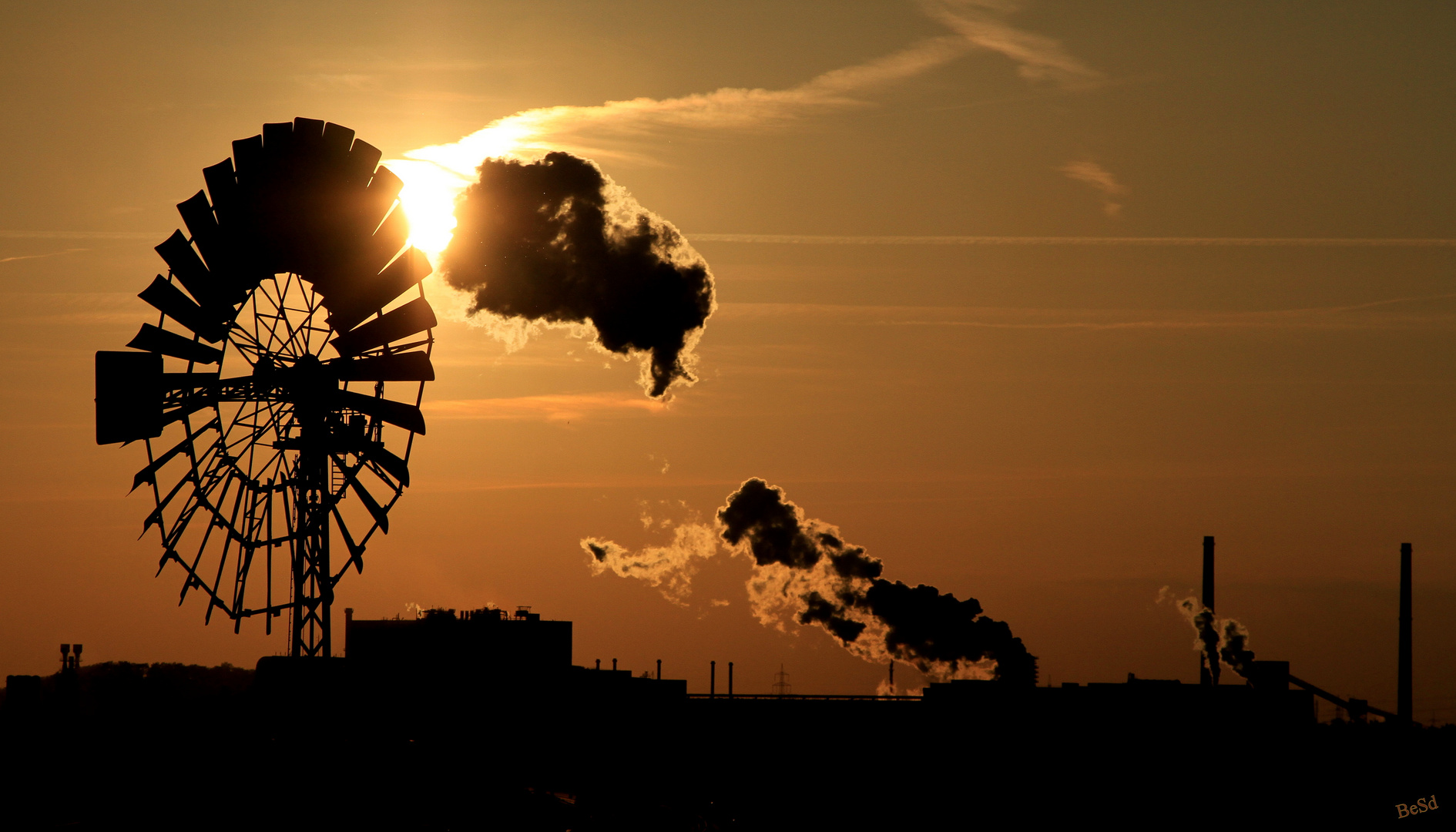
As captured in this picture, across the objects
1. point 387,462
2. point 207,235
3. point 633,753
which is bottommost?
point 633,753

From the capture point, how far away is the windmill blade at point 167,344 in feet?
157

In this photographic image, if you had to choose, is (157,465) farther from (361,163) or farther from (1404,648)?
(1404,648)

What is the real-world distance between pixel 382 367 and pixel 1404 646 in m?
66.2

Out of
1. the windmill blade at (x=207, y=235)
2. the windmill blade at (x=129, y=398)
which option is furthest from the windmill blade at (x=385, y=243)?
the windmill blade at (x=129, y=398)

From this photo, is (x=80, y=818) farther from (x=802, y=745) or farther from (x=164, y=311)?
(x=802, y=745)


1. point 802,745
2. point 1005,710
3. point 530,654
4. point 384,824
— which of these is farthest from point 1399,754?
point 384,824

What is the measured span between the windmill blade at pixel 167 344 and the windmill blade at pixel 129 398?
423 millimetres

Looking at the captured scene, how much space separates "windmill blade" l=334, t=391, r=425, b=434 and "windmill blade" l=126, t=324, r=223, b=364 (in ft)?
15.0

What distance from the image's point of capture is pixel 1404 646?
301 feet

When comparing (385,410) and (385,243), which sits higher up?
(385,243)

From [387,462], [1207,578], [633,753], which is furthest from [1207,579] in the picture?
[387,462]

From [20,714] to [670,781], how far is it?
31761 millimetres

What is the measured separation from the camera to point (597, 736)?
7406 cm

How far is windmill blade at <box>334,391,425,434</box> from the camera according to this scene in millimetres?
50500
